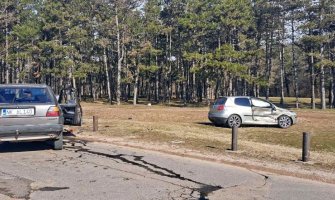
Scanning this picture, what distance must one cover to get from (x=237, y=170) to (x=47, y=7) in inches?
1967

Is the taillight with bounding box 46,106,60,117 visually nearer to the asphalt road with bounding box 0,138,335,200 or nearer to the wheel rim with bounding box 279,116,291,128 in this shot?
the asphalt road with bounding box 0,138,335,200

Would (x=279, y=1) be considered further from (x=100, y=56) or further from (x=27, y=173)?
(x=27, y=173)

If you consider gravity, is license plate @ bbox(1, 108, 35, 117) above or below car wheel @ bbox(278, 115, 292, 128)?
above

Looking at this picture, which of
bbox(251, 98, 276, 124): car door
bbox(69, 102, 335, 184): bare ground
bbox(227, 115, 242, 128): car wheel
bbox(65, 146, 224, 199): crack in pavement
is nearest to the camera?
bbox(65, 146, 224, 199): crack in pavement

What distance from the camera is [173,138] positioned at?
14.3 m

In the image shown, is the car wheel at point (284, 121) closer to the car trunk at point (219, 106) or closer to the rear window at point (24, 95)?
the car trunk at point (219, 106)

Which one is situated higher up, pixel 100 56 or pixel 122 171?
pixel 100 56

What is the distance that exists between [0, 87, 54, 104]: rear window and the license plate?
0.89 ft

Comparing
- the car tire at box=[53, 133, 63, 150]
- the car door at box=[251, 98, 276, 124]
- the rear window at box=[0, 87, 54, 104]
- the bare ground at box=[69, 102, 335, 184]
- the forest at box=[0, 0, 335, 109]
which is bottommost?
the bare ground at box=[69, 102, 335, 184]

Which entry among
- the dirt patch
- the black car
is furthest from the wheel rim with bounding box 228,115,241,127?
the dirt patch

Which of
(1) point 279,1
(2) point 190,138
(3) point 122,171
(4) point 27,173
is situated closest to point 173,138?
(2) point 190,138

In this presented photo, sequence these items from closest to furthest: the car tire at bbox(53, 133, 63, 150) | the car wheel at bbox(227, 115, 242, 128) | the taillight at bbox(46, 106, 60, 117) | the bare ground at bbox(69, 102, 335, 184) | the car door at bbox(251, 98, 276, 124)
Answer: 1. the bare ground at bbox(69, 102, 335, 184)
2. the taillight at bbox(46, 106, 60, 117)
3. the car tire at bbox(53, 133, 63, 150)
4. the car wheel at bbox(227, 115, 242, 128)
5. the car door at bbox(251, 98, 276, 124)

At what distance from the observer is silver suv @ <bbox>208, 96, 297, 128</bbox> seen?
62.0ft

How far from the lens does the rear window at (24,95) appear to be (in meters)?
10.1
